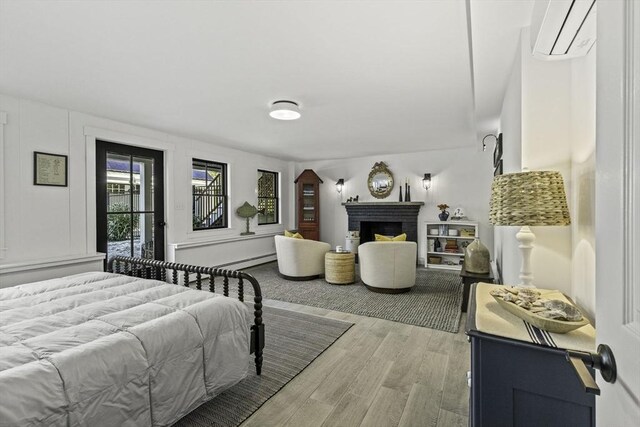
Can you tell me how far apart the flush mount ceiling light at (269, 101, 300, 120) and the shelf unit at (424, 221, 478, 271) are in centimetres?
379

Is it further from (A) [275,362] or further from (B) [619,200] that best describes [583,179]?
(A) [275,362]

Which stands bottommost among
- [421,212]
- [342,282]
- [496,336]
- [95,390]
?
[342,282]

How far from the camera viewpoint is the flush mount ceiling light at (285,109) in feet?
10.4

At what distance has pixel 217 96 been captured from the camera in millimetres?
3051

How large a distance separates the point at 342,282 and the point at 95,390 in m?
3.55

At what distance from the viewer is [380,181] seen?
6.62m

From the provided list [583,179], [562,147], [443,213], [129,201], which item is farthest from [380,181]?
[583,179]

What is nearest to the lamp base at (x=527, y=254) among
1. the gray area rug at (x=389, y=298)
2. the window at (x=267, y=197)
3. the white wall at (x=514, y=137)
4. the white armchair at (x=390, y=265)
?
the white wall at (x=514, y=137)

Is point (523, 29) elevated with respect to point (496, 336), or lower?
elevated

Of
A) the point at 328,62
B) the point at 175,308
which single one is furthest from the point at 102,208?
the point at 328,62

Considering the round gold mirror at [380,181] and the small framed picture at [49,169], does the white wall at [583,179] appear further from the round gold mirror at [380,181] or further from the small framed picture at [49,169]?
the round gold mirror at [380,181]

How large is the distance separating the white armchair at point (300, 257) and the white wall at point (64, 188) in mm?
1343

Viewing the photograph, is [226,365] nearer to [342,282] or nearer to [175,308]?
[175,308]

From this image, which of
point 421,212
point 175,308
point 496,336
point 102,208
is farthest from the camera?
point 421,212
